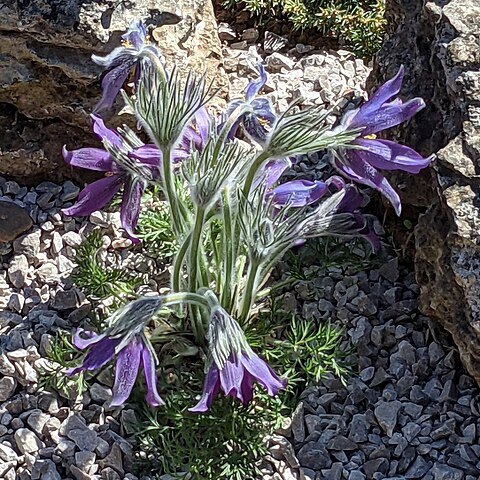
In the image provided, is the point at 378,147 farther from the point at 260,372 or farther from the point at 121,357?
the point at 121,357

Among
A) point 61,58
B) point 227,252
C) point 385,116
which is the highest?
point 385,116

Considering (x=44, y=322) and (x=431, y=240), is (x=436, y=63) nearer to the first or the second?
(x=431, y=240)

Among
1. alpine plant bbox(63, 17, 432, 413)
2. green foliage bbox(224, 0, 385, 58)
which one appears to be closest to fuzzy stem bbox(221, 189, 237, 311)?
alpine plant bbox(63, 17, 432, 413)

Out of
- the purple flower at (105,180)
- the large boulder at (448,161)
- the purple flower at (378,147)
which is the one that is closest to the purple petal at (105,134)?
the purple flower at (105,180)

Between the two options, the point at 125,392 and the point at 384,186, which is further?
the point at 384,186

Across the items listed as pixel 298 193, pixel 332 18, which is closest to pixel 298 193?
pixel 298 193

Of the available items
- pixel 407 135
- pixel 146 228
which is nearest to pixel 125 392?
pixel 146 228

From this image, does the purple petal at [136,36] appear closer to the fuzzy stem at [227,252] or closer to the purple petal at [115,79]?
the purple petal at [115,79]
